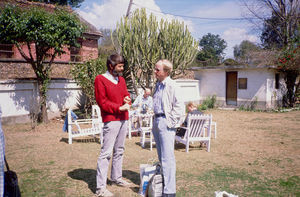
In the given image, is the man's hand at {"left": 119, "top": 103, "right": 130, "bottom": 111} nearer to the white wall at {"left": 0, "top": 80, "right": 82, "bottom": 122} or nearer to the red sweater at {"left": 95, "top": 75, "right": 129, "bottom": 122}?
the red sweater at {"left": 95, "top": 75, "right": 129, "bottom": 122}

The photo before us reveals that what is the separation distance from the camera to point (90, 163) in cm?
472

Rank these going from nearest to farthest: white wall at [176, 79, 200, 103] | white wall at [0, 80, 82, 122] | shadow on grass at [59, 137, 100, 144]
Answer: shadow on grass at [59, 137, 100, 144] → white wall at [0, 80, 82, 122] → white wall at [176, 79, 200, 103]

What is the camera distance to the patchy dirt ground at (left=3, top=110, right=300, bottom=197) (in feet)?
11.6

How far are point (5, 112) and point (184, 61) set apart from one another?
7715 millimetres

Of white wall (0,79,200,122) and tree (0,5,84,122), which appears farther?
Result: white wall (0,79,200,122)

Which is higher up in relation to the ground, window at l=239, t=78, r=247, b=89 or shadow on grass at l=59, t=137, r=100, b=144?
window at l=239, t=78, r=247, b=89

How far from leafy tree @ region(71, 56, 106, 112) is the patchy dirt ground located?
3173 millimetres

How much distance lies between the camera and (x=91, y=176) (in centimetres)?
402

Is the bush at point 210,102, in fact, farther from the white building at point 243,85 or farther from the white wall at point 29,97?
the white wall at point 29,97

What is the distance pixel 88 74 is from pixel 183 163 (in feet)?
23.6

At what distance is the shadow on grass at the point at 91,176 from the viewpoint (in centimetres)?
373

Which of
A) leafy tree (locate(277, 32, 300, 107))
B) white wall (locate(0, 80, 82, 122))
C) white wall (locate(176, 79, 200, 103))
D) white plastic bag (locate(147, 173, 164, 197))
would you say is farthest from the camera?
white wall (locate(176, 79, 200, 103))

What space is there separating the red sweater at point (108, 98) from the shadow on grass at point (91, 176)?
1.19 m

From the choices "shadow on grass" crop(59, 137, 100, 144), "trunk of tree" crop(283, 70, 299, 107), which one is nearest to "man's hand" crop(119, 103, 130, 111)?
"shadow on grass" crop(59, 137, 100, 144)
